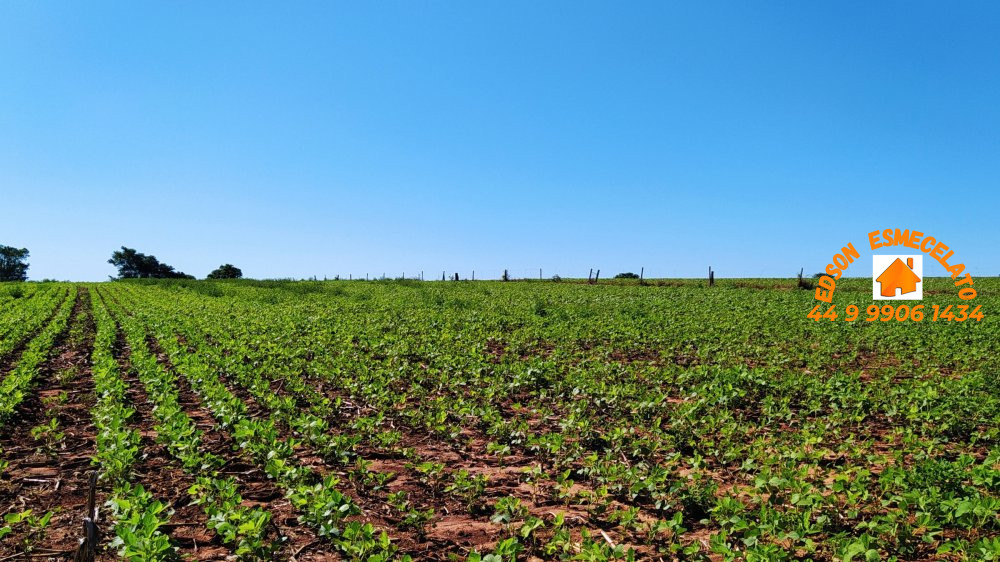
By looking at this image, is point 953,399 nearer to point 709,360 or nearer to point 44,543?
point 709,360

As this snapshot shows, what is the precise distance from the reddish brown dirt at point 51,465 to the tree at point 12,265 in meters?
111

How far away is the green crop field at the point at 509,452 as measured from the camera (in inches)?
164

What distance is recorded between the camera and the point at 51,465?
6039 millimetres

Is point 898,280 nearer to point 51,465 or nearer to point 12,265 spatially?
point 51,465

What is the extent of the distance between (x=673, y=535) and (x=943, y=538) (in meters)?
2.17

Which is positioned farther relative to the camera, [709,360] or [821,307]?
[821,307]

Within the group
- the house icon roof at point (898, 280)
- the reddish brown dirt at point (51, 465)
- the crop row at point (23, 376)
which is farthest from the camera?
the house icon roof at point (898, 280)

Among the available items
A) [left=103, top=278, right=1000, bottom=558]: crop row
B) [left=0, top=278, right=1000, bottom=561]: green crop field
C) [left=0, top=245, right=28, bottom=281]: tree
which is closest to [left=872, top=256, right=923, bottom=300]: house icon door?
[left=103, top=278, right=1000, bottom=558]: crop row

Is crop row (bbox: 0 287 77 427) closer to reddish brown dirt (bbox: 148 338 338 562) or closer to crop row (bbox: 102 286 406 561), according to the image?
reddish brown dirt (bbox: 148 338 338 562)

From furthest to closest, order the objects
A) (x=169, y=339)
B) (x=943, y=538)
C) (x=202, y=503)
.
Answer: (x=169, y=339)
(x=202, y=503)
(x=943, y=538)

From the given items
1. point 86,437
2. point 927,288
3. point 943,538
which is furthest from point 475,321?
point 927,288

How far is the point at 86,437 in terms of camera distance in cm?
700

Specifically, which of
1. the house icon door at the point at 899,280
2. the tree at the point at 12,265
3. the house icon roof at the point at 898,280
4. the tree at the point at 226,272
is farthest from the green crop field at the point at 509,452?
the tree at the point at 12,265

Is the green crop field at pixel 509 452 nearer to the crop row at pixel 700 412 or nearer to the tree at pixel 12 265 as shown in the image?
the crop row at pixel 700 412
